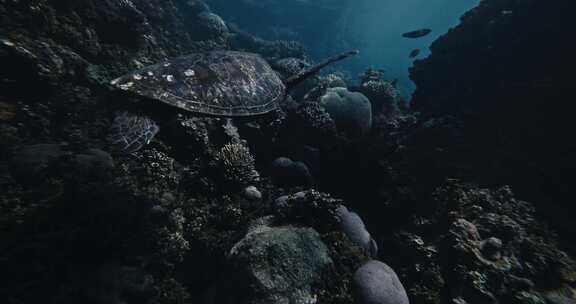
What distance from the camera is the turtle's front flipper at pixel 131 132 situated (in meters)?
4.12

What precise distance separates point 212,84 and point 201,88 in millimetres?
311

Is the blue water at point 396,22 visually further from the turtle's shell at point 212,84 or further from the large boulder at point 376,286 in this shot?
the large boulder at point 376,286

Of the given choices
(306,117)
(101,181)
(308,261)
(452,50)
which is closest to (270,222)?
(308,261)

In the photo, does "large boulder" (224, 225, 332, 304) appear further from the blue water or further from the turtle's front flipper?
the blue water

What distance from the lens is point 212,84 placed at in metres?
5.61

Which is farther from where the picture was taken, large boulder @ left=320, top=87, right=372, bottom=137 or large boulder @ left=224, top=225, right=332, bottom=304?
large boulder @ left=320, top=87, right=372, bottom=137

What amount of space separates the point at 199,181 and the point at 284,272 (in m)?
2.56

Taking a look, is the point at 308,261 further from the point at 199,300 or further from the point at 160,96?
the point at 160,96

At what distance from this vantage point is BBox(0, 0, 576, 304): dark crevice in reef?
356cm

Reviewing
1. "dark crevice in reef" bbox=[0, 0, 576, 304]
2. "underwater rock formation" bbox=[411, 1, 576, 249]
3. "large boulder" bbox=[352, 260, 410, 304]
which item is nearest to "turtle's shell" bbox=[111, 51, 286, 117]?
"dark crevice in reef" bbox=[0, 0, 576, 304]

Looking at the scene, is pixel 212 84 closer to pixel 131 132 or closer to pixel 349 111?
pixel 131 132

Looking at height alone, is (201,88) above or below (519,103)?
above

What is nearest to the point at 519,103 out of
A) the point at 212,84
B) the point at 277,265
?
the point at 277,265

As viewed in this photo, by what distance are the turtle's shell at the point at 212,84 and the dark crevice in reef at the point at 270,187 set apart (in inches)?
17.0
